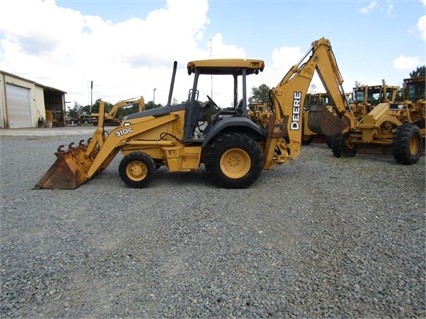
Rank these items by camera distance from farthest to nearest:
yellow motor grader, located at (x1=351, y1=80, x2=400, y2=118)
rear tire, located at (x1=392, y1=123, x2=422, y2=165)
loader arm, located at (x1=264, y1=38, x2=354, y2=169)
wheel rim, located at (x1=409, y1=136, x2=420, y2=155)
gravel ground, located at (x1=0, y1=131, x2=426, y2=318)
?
yellow motor grader, located at (x1=351, y1=80, x2=400, y2=118) < wheel rim, located at (x1=409, y1=136, x2=420, y2=155) < rear tire, located at (x1=392, y1=123, x2=422, y2=165) < loader arm, located at (x1=264, y1=38, x2=354, y2=169) < gravel ground, located at (x1=0, y1=131, x2=426, y2=318)

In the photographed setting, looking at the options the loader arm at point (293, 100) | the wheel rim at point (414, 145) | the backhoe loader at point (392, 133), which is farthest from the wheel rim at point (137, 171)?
A: the wheel rim at point (414, 145)

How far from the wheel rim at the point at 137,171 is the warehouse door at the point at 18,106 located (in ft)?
82.4

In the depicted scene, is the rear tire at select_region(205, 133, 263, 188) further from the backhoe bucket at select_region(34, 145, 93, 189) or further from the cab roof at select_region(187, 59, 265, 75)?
the backhoe bucket at select_region(34, 145, 93, 189)

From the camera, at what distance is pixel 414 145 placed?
8.82 metres

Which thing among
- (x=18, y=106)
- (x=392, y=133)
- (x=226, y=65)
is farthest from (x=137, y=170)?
(x=18, y=106)

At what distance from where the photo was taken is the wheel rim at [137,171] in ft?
20.4

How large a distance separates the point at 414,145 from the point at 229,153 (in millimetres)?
5460

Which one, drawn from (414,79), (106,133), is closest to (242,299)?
(106,133)

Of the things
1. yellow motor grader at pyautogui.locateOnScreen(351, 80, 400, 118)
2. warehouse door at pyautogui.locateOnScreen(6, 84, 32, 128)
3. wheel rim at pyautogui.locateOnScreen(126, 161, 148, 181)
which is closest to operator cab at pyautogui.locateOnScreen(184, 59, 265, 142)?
wheel rim at pyautogui.locateOnScreen(126, 161, 148, 181)

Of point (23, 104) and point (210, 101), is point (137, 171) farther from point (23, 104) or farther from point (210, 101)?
point (23, 104)

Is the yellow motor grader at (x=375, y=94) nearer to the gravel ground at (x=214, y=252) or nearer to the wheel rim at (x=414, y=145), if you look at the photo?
the wheel rim at (x=414, y=145)

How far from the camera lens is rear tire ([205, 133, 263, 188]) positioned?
6.17 m

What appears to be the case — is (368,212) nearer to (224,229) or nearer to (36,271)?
(224,229)

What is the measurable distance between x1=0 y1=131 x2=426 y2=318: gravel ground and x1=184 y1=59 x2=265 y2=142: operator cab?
1.28 metres
